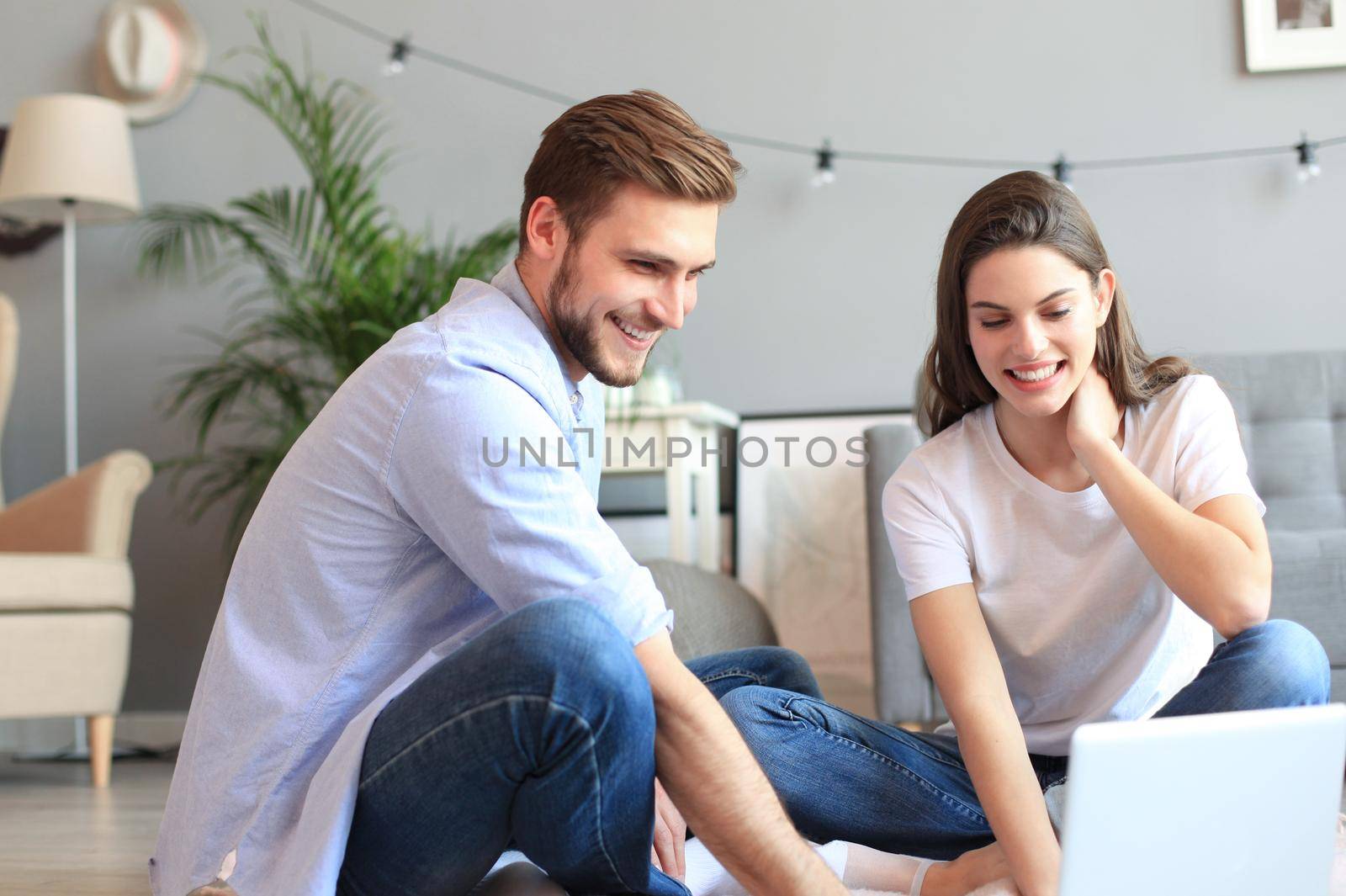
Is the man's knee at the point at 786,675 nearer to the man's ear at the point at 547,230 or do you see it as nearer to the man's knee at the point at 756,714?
the man's knee at the point at 756,714

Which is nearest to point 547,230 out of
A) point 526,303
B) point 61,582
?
point 526,303

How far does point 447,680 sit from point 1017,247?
0.79 metres

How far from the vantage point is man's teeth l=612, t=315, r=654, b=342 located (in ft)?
4.06

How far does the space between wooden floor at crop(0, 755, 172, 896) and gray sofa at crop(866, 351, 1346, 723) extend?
1.28m

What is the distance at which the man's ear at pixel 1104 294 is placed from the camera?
4.69 feet

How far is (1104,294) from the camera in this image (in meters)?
1.44

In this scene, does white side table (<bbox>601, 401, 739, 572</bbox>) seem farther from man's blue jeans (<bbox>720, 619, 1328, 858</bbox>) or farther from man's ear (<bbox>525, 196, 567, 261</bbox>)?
man's ear (<bbox>525, 196, 567, 261</bbox>)

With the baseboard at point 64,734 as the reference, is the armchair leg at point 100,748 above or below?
above

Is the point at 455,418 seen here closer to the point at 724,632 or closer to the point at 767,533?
the point at 724,632

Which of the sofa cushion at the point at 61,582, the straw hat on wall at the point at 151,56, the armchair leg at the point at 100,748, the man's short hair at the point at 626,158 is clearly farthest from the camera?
the straw hat on wall at the point at 151,56

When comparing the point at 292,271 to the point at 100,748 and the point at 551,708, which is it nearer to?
the point at 100,748

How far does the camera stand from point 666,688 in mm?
1026

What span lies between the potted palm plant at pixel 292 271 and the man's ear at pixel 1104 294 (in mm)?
1666
